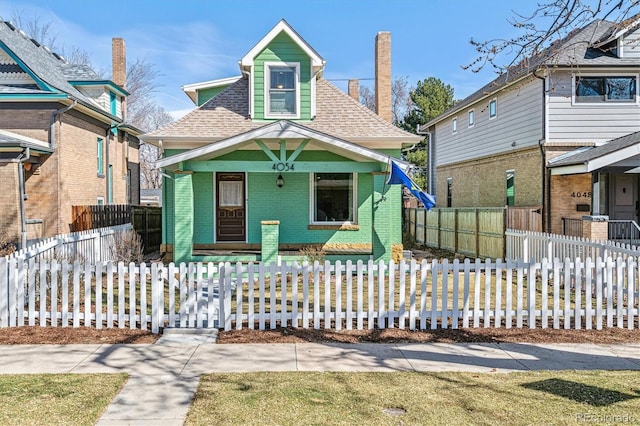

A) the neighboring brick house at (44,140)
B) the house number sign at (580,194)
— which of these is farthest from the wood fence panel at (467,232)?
the neighboring brick house at (44,140)

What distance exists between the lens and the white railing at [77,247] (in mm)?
9316

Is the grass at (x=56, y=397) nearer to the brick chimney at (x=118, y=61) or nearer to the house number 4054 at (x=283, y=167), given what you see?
the house number 4054 at (x=283, y=167)

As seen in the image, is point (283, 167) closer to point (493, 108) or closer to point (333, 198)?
point (333, 198)

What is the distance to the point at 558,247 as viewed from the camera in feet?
39.8

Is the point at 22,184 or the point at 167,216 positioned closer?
the point at 167,216

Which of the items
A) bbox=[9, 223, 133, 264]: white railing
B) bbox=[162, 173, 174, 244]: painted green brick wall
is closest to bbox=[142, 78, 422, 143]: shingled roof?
bbox=[162, 173, 174, 244]: painted green brick wall

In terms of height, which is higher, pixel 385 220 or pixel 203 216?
pixel 203 216

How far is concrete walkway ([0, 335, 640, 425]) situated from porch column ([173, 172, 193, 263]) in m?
5.35

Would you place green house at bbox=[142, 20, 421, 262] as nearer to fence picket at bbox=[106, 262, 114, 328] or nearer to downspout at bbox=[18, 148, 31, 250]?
downspout at bbox=[18, 148, 31, 250]

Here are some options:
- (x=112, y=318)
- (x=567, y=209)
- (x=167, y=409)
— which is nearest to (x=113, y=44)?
(x=112, y=318)

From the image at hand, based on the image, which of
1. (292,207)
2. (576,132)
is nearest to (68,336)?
(292,207)

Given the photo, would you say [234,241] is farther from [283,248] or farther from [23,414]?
[23,414]

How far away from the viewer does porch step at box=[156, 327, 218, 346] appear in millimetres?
6953

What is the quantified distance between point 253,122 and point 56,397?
11250 millimetres
